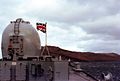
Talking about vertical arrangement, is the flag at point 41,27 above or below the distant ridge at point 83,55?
above

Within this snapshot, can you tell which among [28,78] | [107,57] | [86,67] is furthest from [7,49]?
[107,57]

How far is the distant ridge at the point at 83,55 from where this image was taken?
37831 mm

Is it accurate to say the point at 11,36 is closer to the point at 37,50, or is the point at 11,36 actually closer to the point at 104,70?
the point at 37,50

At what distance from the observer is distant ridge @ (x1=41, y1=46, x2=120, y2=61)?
37831 millimetres

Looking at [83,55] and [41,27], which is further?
[83,55]

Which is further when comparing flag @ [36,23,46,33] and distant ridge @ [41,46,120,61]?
distant ridge @ [41,46,120,61]

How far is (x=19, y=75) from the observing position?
31.0 m

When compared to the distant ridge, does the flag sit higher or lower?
higher

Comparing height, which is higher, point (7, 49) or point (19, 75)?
point (7, 49)

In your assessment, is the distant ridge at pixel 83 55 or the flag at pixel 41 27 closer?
the flag at pixel 41 27

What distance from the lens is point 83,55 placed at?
137ft

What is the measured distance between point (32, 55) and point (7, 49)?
1.96 metres

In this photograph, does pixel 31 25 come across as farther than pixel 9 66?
Yes

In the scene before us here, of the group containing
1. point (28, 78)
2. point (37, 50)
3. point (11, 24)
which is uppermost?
point (11, 24)
